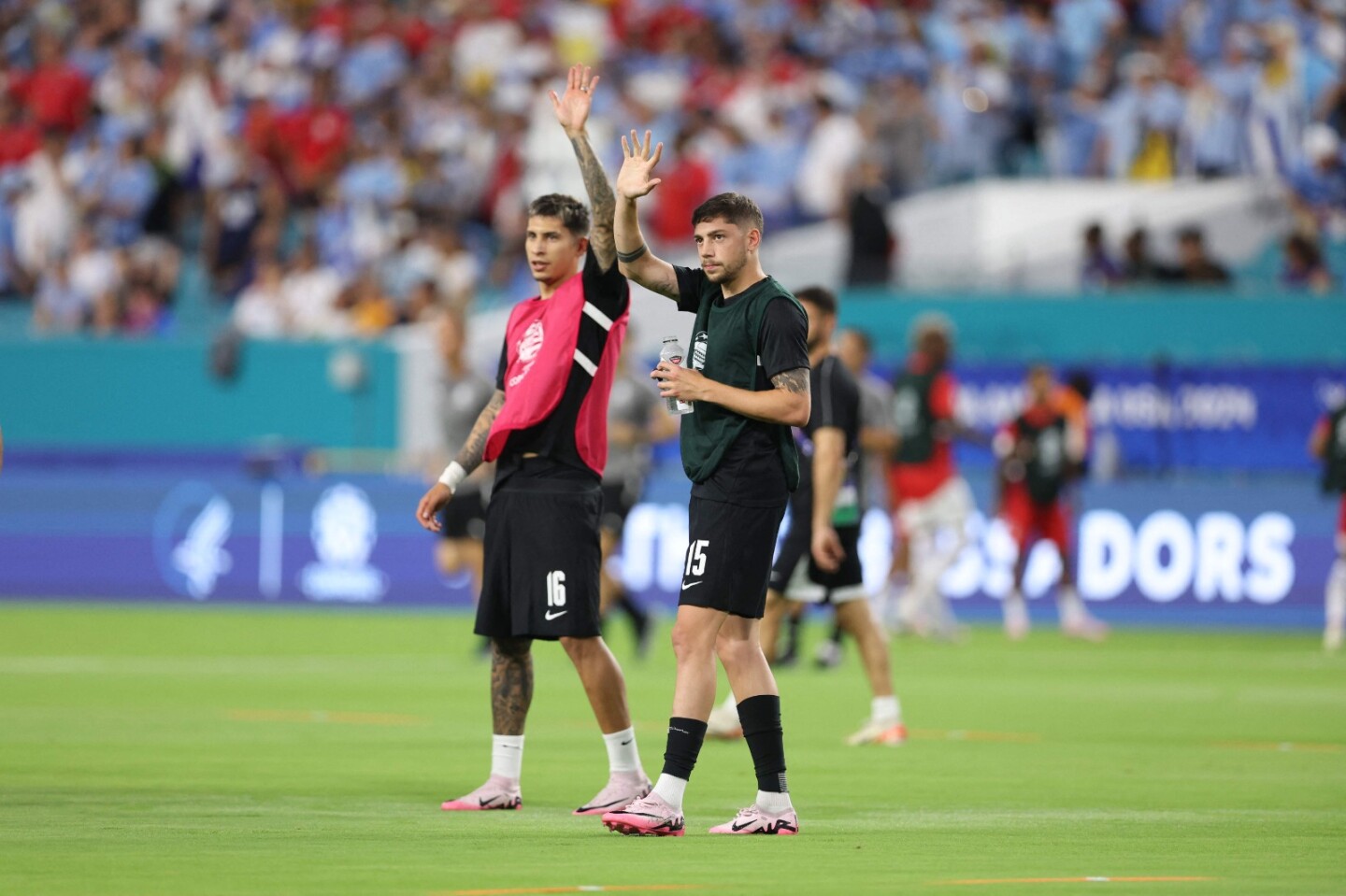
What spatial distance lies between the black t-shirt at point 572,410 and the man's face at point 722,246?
86 cm

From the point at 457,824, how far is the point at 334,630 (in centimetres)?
1365

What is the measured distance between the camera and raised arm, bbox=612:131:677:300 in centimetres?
873

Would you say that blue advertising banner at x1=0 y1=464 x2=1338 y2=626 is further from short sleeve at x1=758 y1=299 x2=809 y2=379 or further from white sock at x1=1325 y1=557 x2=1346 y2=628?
short sleeve at x1=758 y1=299 x2=809 y2=379

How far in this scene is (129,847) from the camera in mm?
8078

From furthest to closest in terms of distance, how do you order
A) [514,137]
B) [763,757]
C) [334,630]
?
[514,137], [334,630], [763,757]

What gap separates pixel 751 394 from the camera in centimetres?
866

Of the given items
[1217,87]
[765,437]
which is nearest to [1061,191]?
[1217,87]

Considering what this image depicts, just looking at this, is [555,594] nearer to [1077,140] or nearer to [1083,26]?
[1077,140]

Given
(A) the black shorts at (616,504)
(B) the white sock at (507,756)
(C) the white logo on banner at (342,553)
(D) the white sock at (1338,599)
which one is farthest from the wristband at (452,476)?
(C) the white logo on banner at (342,553)

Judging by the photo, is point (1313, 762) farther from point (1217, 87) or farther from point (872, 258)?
point (1217, 87)

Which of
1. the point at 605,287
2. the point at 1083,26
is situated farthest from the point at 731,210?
the point at 1083,26

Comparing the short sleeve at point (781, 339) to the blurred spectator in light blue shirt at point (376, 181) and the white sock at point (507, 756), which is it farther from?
the blurred spectator in light blue shirt at point (376, 181)

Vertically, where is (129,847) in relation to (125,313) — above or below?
below

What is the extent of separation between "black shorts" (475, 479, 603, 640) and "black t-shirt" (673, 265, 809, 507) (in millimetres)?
876
